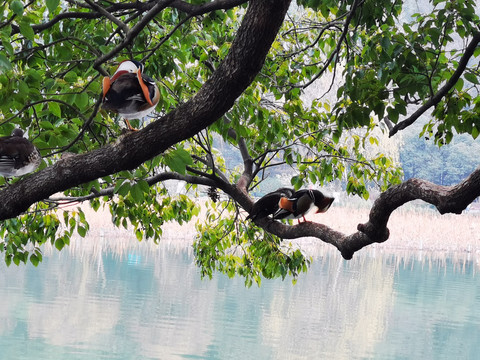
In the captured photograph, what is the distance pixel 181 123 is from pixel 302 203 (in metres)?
1.37

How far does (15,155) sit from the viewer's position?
2500 millimetres

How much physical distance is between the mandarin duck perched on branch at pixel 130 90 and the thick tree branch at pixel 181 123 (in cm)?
8

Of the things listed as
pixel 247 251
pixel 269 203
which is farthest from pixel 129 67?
pixel 247 251

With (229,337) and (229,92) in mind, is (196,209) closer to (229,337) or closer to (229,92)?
(229,92)

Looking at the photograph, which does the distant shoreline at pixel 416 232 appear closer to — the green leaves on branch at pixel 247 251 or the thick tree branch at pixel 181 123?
the green leaves on branch at pixel 247 251

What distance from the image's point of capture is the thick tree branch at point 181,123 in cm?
219

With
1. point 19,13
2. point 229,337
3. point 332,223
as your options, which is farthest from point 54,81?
point 332,223

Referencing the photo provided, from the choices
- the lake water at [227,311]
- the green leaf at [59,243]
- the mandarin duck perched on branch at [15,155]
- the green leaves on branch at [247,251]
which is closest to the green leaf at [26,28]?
the mandarin duck perched on branch at [15,155]

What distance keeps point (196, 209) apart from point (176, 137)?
423 cm

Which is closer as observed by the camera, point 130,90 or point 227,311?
point 130,90

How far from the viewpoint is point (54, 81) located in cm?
315

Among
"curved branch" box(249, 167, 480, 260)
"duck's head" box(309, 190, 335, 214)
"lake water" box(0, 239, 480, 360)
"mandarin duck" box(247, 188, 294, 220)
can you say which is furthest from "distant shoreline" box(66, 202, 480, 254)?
"curved branch" box(249, 167, 480, 260)

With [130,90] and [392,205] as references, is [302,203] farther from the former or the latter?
[130,90]

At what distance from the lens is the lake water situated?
14.3 metres
